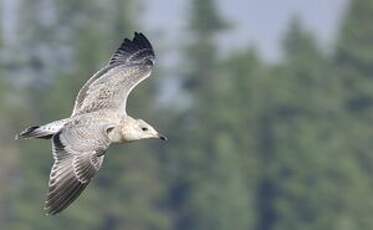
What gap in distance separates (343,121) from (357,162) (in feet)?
15.6

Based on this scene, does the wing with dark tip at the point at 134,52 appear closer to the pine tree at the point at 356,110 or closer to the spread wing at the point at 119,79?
the spread wing at the point at 119,79

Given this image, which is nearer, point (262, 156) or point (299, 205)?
point (299, 205)

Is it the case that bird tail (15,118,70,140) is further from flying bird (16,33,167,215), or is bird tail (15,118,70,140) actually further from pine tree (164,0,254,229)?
pine tree (164,0,254,229)

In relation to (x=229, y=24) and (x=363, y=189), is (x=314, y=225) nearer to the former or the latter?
(x=363, y=189)

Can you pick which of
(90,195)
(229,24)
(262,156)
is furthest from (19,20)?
(90,195)

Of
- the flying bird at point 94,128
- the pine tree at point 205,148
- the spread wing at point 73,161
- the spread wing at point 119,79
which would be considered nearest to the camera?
the spread wing at point 73,161

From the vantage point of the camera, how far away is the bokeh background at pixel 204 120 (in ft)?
179

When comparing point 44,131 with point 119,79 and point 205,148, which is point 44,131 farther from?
point 205,148

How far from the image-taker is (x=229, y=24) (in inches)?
2594

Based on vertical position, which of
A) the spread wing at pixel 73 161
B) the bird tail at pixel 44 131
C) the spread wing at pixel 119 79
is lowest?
the spread wing at pixel 73 161

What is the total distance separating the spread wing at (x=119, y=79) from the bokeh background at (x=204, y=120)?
31.3m

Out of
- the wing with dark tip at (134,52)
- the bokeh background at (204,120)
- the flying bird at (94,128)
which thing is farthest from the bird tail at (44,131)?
the bokeh background at (204,120)

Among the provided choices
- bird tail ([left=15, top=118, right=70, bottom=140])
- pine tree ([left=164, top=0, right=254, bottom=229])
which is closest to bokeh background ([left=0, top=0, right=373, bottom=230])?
pine tree ([left=164, top=0, right=254, bottom=229])

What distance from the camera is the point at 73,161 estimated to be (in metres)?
15.7
